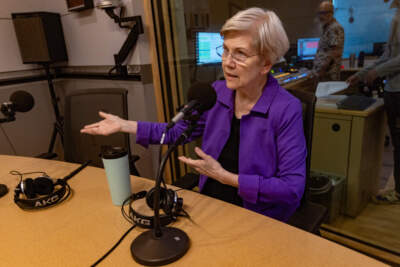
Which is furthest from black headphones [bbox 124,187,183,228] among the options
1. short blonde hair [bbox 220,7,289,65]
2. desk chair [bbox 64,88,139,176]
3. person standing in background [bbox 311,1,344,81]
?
person standing in background [bbox 311,1,344,81]

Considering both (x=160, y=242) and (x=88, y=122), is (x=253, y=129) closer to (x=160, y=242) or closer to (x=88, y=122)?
(x=160, y=242)

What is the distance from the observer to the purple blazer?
3.09ft

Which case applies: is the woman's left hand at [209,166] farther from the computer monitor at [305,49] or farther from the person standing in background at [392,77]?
the computer monitor at [305,49]

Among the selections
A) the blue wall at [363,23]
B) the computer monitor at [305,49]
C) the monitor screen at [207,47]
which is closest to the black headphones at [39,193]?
the monitor screen at [207,47]

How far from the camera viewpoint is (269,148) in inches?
41.9

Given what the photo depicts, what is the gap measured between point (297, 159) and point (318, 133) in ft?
4.19

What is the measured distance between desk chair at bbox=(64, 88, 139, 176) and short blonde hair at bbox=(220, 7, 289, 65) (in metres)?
0.78

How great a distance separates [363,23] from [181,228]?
2.16 metres

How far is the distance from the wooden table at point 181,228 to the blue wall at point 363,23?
1750 mm

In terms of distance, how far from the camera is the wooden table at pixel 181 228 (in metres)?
0.70

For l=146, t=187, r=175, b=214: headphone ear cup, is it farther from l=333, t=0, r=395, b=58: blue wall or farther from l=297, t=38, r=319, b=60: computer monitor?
l=297, t=38, r=319, b=60: computer monitor

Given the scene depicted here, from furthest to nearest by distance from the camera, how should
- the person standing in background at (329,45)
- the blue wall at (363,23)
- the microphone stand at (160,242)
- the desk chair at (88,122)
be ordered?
the person standing in background at (329,45) → the blue wall at (363,23) → the desk chair at (88,122) → the microphone stand at (160,242)

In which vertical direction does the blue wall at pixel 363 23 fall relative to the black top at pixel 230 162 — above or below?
above

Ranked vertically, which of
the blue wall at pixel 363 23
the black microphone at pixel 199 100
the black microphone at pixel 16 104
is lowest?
the black microphone at pixel 16 104
